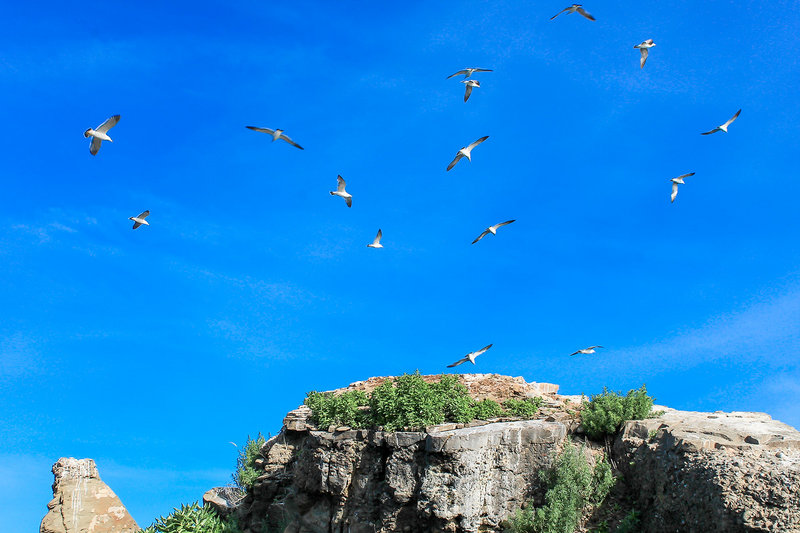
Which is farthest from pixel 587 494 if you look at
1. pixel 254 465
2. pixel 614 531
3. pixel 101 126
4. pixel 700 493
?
pixel 101 126

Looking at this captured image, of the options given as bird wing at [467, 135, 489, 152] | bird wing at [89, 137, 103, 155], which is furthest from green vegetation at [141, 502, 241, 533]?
bird wing at [467, 135, 489, 152]

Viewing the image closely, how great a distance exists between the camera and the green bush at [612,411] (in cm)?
2108

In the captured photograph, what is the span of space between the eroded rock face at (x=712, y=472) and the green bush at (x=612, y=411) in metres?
0.38

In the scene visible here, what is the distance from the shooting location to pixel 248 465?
27.4m

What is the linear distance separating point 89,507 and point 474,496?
16222mm

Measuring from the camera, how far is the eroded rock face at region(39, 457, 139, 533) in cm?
2628

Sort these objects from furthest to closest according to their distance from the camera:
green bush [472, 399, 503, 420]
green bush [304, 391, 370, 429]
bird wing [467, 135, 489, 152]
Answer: bird wing [467, 135, 489, 152]
green bush [304, 391, 370, 429]
green bush [472, 399, 503, 420]

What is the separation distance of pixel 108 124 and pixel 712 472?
18.7 metres

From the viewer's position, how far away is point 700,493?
17.5m

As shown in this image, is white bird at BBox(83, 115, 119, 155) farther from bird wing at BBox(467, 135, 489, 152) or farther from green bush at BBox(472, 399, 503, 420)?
green bush at BBox(472, 399, 503, 420)

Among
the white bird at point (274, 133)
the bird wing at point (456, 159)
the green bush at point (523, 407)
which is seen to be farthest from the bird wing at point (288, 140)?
the green bush at point (523, 407)

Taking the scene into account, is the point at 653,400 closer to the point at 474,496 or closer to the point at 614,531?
the point at 614,531

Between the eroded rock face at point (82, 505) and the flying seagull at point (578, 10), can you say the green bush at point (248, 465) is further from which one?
the flying seagull at point (578, 10)

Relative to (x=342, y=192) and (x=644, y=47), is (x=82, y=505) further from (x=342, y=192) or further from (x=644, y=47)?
(x=644, y=47)
